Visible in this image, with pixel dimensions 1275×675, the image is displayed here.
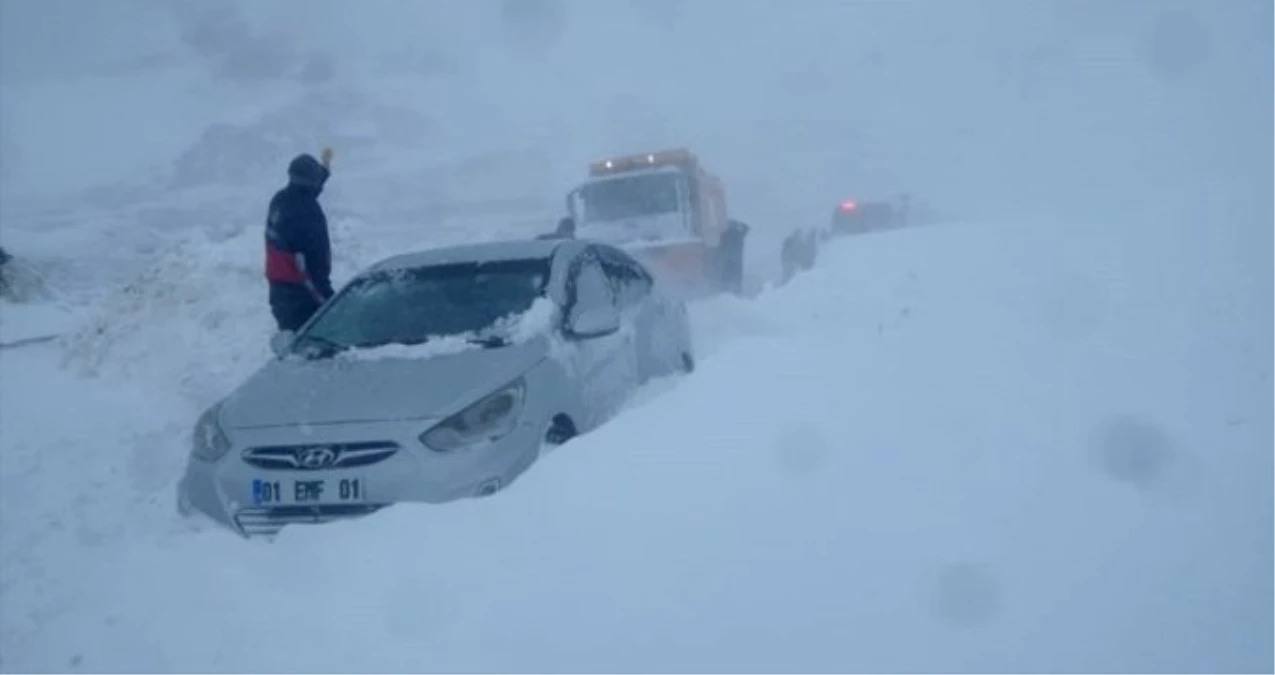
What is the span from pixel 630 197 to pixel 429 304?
953 centimetres

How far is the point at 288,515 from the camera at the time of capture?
480 cm

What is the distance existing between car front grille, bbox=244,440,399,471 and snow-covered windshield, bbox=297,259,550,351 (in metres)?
1.03

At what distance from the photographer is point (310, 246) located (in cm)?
756

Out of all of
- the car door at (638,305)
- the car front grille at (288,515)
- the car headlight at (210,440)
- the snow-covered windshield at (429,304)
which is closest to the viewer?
the car front grille at (288,515)

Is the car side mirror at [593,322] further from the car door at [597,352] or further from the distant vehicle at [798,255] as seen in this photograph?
the distant vehicle at [798,255]

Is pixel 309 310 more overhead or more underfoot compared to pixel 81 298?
more overhead

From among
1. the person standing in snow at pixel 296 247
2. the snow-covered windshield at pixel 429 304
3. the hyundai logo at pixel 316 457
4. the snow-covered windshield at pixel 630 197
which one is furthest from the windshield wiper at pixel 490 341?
the snow-covered windshield at pixel 630 197

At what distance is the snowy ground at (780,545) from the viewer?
3316 mm

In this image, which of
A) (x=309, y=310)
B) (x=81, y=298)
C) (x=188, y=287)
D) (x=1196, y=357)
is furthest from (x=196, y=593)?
(x=81, y=298)

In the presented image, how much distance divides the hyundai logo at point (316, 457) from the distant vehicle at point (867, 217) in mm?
24341

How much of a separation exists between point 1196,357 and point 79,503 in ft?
19.7

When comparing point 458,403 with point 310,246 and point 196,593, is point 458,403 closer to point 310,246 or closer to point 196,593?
point 196,593

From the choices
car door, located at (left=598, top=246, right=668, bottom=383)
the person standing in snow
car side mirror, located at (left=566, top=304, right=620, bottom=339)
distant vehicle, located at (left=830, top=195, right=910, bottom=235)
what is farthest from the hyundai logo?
distant vehicle, located at (left=830, top=195, right=910, bottom=235)

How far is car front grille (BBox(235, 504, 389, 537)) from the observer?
4719 mm
